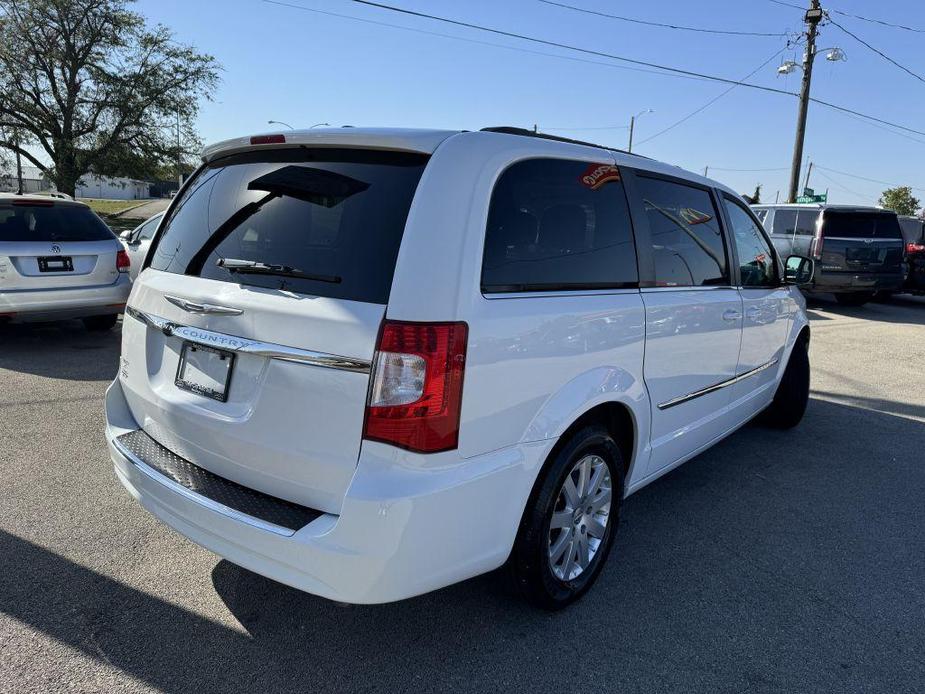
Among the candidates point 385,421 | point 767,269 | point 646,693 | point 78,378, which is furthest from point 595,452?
point 78,378

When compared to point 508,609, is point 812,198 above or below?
above

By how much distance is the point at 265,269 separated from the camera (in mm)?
2412

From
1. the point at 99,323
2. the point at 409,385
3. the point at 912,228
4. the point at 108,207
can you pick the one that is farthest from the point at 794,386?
the point at 108,207

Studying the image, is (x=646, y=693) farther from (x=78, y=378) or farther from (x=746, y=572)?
(x=78, y=378)

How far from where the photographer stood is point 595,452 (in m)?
2.85

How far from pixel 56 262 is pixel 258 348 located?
566cm

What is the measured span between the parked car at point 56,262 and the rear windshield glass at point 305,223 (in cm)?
471

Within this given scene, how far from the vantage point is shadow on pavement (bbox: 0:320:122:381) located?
6160 millimetres

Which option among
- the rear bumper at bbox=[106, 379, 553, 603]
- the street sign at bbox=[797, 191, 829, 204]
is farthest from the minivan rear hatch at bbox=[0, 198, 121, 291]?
the street sign at bbox=[797, 191, 829, 204]

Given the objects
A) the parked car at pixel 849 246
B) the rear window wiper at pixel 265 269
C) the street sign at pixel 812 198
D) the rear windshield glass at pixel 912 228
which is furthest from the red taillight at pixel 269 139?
the street sign at pixel 812 198

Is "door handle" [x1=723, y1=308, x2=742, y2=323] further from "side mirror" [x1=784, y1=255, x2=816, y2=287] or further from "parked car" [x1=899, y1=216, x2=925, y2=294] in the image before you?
"parked car" [x1=899, y1=216, x2=925, y2=294]

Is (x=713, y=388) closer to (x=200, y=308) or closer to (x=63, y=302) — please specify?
(x=200, y=308)

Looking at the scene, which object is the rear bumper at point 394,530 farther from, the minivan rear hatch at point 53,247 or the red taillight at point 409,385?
the minivan rear hatch at point 53,247

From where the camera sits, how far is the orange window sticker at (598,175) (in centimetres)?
289
